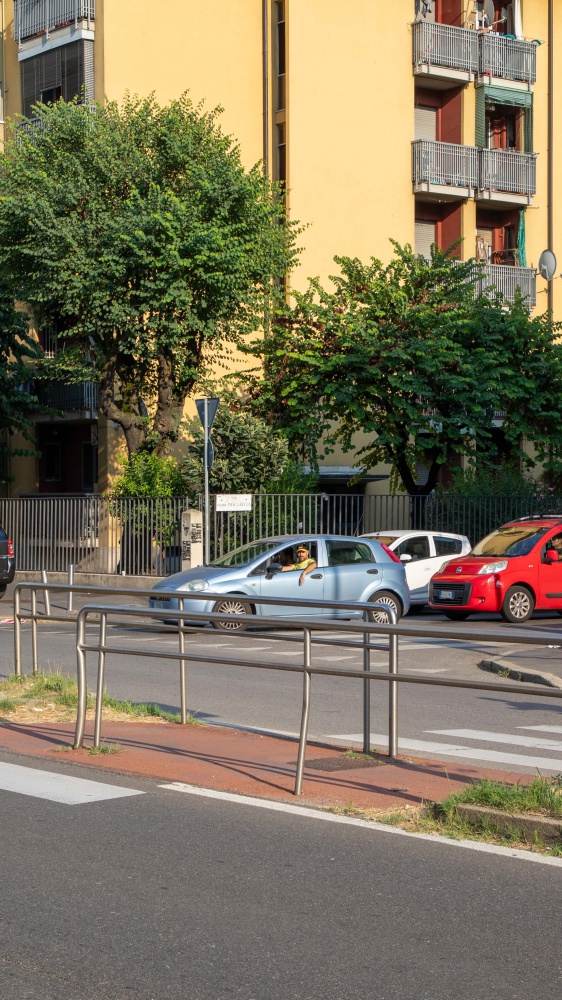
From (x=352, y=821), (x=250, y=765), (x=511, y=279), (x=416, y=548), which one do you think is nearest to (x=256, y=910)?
(x=352, y=821)

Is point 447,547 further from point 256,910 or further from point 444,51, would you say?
point 444,51

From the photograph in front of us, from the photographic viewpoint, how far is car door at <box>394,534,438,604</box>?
79.7 feet

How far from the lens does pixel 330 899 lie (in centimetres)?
548

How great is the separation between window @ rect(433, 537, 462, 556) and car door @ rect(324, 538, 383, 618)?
3.97m

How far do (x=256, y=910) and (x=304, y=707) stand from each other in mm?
2600

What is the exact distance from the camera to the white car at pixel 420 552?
24328 mm

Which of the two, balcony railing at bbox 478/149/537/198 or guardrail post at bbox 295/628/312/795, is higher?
balcony railing at bbox 478/149/537/198

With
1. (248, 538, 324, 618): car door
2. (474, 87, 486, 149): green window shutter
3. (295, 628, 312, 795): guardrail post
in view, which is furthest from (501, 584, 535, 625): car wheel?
(474, 87, 486, 149): green window shutter

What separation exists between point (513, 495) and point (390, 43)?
16549 mm

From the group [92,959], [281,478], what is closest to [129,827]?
[92,959]

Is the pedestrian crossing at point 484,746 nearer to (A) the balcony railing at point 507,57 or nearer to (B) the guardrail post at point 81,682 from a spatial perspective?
(B) the guardrail post at point 81,682

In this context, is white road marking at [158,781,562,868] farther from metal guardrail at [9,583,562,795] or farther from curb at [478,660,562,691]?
curb at [478,660,562,691]

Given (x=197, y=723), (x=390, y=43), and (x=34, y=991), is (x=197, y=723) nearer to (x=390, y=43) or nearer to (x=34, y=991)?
(x=34, y=991)

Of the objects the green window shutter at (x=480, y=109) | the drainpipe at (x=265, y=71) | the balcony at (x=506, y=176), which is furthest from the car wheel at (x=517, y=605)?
the green window shutter at (x=480, y=109)
